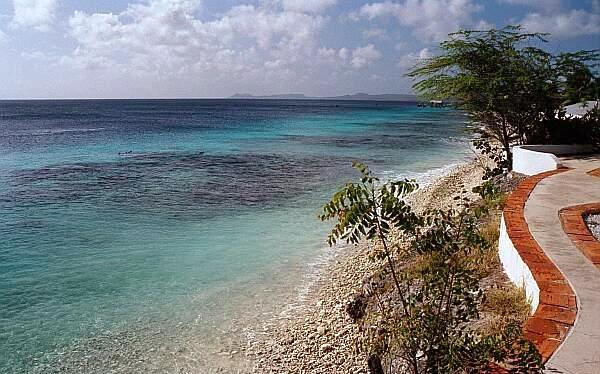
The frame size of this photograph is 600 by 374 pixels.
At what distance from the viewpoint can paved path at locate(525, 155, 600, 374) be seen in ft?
12.2

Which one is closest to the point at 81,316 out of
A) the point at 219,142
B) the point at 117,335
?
the point at 117,335

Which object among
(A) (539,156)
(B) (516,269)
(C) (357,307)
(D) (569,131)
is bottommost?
(C) (357,307)

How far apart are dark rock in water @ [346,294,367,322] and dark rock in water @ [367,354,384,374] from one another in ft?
5.77

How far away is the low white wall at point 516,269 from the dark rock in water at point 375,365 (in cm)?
182

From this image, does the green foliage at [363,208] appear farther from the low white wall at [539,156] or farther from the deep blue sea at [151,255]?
the low white wall at [539,156]

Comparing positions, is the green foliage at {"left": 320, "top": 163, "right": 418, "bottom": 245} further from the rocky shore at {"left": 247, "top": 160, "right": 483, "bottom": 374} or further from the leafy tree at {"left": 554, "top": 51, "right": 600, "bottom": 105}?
the leafy tree at {"left": 554, "top": 51, "right": 600, "bottom": 105}

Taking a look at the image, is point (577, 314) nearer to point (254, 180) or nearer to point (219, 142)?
point (254, 180)

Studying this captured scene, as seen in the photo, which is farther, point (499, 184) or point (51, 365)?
point (499, 184)

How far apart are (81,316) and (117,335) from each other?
1202mm

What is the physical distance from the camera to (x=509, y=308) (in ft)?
17.4

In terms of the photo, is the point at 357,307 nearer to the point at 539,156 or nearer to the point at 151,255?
the point at 151,255

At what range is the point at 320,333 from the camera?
25.2 feet

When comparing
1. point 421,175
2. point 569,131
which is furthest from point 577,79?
point 421,175

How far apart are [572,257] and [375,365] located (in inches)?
104
